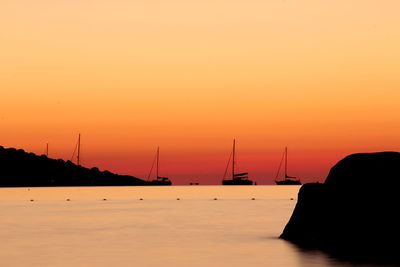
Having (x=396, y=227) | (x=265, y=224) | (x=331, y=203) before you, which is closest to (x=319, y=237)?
(x=331, y=203)

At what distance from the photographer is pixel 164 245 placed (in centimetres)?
4619

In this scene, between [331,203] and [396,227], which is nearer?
[396,227]

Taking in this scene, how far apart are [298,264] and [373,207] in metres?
5.04

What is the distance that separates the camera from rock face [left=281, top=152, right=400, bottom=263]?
35.3 metres

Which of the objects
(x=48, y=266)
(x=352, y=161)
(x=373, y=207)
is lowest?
(x=48, y=266)

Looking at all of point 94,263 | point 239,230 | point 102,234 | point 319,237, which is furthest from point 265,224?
point 94,263

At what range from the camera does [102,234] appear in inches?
2212

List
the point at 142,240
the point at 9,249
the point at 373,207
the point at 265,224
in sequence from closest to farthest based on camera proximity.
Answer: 1. the point at 373,207
2. the point at 9,249
3. the point at 142,240
4. the point at 265,224

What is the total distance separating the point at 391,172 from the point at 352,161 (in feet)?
7.41

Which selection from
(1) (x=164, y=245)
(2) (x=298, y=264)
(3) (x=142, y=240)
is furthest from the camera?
(3) (x=142, y=240)

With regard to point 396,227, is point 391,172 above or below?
above

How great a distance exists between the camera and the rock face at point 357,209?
3534 centimetres

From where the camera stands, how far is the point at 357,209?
120 ft

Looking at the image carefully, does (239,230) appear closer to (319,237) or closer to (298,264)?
(319,237)
